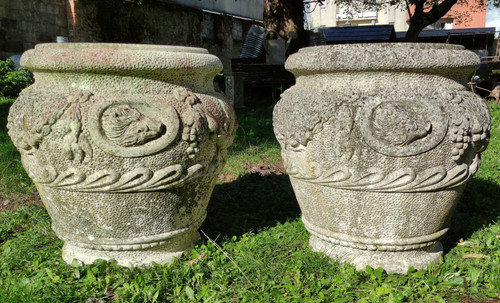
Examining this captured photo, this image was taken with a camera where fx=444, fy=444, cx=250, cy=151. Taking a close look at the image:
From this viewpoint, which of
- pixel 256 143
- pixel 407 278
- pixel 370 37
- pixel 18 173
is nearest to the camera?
pixel 407 278

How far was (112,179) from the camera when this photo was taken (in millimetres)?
2354

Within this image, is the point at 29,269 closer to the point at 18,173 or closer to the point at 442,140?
the point at 18,173

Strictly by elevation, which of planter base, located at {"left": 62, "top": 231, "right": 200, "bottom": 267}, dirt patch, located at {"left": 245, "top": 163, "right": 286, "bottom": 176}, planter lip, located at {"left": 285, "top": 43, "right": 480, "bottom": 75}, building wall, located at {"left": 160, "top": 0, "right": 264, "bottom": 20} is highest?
building wall, located at {"left": 160, "top": 0, "right": 264, "bottom": 20}

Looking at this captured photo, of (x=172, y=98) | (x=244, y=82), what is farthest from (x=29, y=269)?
(x=244, y=82)

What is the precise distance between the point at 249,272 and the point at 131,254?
2.35 ft

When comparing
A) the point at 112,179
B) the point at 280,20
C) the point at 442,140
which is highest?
the point at 280,20

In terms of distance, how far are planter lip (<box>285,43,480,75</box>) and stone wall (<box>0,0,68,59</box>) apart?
8319 millimetres

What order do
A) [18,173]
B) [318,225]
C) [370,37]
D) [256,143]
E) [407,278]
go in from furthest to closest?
[370,37] < [256,143] < [18,173] < [318,225] < [407,278]

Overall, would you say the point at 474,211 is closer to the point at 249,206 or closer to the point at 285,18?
the point at 249,206

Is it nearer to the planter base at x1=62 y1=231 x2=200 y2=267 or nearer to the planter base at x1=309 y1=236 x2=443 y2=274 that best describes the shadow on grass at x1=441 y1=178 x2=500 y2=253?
the planter base at x1=309 y1=236 x2=443 y2=274

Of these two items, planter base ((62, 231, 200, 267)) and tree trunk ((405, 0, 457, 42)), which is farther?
tree trunk ((405, 0, 457, 42))

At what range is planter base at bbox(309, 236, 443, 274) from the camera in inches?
104

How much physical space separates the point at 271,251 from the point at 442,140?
124 cm

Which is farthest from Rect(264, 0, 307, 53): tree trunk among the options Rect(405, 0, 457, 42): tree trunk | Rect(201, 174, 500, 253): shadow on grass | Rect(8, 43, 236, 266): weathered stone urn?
Rect(8, 43, 236, 266): weathered stone urn
